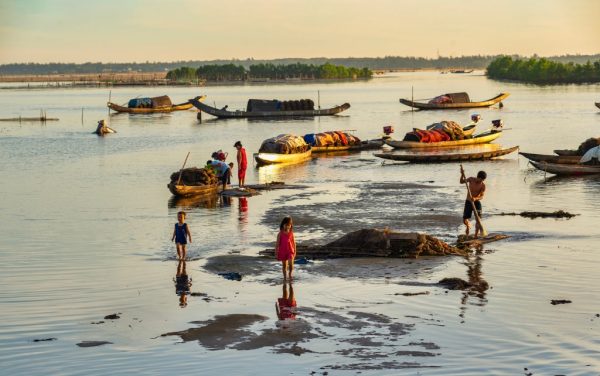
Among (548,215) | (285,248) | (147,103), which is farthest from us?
(147,103)

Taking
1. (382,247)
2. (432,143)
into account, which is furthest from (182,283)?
(432,143)

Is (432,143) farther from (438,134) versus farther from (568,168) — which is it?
(568,168)

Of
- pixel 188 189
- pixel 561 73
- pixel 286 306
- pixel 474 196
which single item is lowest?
pixel 286 306

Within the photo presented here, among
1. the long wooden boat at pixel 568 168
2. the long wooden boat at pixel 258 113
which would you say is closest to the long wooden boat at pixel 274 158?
the long wooden boat at pixel 568 168

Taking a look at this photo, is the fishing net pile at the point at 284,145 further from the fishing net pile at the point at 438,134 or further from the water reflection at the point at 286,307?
the water reflection at the point at 286,307

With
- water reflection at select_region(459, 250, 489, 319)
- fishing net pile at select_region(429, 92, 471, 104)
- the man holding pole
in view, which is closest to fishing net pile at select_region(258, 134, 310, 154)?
the man holding pole

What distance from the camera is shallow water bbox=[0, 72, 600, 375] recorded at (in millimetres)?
14844

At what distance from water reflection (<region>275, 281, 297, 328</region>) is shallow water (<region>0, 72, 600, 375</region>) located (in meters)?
0.17

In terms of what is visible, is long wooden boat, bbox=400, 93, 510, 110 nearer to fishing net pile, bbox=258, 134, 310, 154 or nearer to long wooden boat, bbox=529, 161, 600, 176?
fishing net pile, bbox=258, 134, 310, 154

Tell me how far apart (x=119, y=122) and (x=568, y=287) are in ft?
261

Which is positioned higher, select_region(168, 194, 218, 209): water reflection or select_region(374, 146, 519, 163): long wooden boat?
select_region(374, 146, 519, 163): long wooden boat

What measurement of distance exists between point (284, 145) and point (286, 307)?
30.0 meters

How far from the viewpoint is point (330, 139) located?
54.1 meters

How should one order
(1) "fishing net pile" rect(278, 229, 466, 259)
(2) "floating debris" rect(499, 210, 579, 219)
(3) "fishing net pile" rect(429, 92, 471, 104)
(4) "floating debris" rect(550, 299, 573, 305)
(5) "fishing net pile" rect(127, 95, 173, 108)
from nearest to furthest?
(4) "floating debris" rect(550, 299, 573, 305), (1) "fishing net pile" rect(278, 229, 466, 259), (2) "floating debris" rect(499, 210, 579, 219), (3) "fishing net pile" rect(429, 92, 471, 104), (5) "fishing net pile" rect(127, 95, 173, 108)
